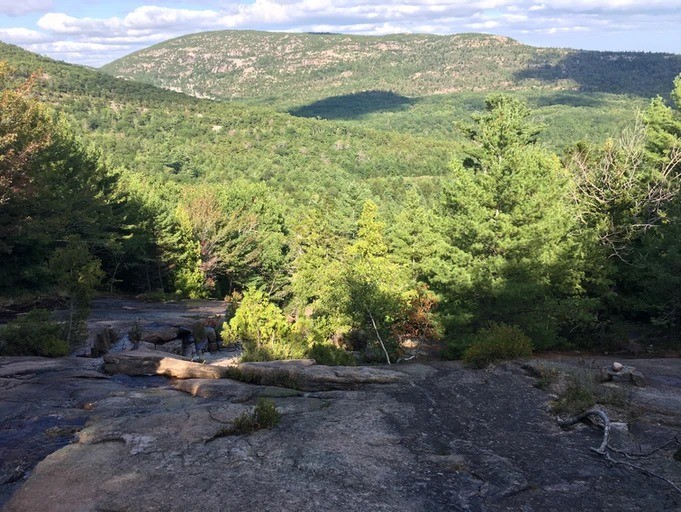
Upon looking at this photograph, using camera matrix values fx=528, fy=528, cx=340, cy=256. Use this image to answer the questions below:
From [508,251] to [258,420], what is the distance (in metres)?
13.7

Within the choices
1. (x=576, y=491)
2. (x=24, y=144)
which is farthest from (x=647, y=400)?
(x=24, y=144)

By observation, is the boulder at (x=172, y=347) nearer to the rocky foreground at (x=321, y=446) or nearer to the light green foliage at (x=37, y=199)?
the light green foliage at (x=37, y=199)

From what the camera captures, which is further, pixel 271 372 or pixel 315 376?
pixel 271 372

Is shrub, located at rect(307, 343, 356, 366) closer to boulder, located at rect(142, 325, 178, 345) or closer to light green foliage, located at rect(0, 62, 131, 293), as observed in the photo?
boulder, located at rect(142, 325, 178, 345)

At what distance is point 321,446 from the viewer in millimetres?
8008

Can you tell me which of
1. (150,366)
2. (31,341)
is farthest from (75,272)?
(150,366)

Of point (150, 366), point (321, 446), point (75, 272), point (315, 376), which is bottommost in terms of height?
point (150, 366)

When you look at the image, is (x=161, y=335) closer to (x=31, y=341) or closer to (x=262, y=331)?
(x=262, y=331)

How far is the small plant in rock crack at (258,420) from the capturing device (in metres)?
8.38

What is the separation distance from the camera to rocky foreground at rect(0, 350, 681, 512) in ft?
21.7

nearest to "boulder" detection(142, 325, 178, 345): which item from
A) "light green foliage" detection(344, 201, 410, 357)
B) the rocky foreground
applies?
"light green foliage" detection(344, 201, 410, 357)

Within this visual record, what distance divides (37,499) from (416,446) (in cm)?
517

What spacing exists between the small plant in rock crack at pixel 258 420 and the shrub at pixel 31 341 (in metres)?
8.46

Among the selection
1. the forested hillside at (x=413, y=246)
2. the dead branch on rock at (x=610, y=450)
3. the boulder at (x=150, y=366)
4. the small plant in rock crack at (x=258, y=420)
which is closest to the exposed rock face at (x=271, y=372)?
the boulder at (x=150, y=366)
